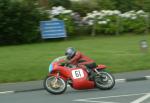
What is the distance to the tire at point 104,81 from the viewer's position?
46.3 ft

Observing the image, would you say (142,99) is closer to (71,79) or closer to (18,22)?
(71,79)

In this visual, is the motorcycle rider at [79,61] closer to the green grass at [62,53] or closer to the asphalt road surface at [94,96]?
the asphalt road surface at [94,96]

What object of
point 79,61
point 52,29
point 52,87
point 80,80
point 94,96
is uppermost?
point 79,61

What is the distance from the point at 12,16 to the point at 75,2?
199 inches

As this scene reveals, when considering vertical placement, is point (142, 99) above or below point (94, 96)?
above

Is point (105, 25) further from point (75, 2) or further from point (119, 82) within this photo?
point (119, 82)

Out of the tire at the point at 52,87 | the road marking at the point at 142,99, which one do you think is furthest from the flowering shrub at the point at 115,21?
the road marking at the point at 142,99

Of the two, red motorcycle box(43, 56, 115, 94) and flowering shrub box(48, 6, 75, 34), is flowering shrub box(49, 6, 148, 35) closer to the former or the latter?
flowering shrub box(48, 6, 75, 34)

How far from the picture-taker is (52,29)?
27453 mm

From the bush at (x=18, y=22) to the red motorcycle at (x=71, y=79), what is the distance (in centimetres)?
1229

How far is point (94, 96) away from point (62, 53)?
27.2 feet

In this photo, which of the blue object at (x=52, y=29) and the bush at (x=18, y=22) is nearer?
the bush at (x=18, y=22)

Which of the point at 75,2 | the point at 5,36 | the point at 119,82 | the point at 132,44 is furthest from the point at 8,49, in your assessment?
the point at 119,82

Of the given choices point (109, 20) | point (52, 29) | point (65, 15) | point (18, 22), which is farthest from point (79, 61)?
point (109, 20)
